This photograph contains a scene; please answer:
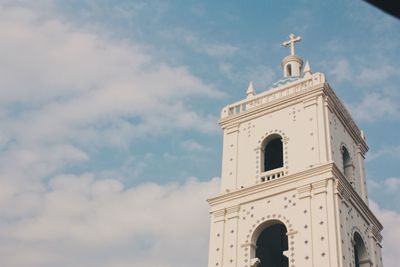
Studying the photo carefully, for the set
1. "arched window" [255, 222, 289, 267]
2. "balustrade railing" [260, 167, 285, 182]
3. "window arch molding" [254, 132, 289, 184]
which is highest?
"window arch molding" [254, 132, 289, 184]

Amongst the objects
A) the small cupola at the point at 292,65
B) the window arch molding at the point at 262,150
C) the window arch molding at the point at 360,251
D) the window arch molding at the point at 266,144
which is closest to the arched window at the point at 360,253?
the window arch molding at the point at 360,251

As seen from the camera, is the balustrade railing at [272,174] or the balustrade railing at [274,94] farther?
the balustrade railing at [274,94]

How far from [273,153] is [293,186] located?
3.72m

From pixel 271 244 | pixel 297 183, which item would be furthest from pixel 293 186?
pixel 271 244

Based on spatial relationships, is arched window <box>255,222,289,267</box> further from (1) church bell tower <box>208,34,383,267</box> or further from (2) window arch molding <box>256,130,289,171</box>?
(2) window arch molding <box>256,130,289,171</box>

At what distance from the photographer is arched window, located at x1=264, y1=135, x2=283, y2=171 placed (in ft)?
83.3

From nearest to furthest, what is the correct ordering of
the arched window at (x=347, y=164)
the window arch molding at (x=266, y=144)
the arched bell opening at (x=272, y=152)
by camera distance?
the window arch molding at (x=266, y=144) → the arched bell opening at (x=272, y=152) → the arched window at (x=347, y=164)

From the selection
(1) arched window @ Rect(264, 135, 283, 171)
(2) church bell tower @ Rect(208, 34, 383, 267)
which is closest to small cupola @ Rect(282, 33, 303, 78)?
(2) church bell tower @ Rect(208, 34, 383, 267)

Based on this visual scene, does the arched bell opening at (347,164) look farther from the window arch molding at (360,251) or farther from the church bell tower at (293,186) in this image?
the window arch molding at (360,251)

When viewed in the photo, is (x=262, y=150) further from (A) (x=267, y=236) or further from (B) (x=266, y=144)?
(A) (x=267, y=236)

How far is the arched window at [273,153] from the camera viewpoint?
25.4 m

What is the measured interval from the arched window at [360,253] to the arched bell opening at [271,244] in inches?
118

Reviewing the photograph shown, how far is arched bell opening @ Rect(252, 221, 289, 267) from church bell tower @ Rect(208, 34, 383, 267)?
0.13 feet

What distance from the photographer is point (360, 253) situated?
2362 cm
